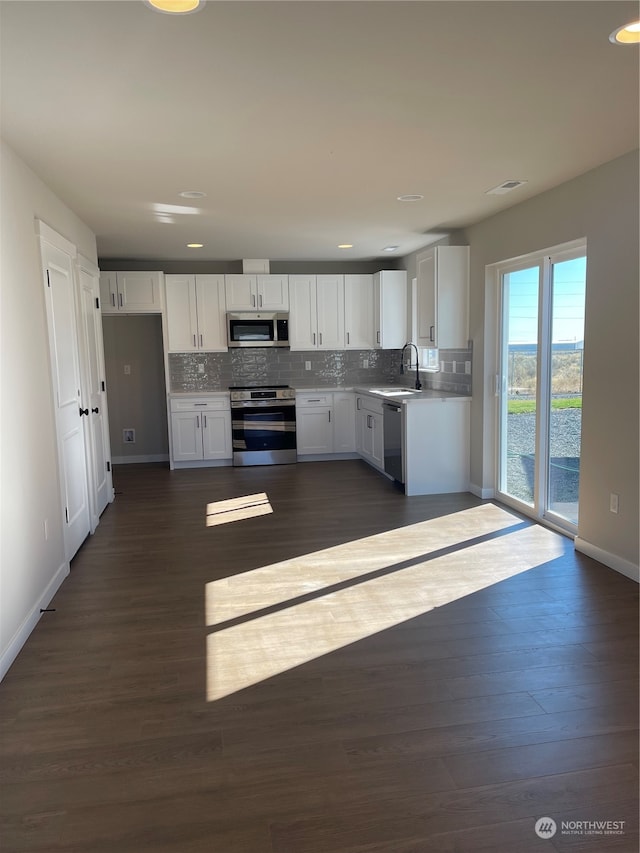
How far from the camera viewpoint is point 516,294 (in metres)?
5.08

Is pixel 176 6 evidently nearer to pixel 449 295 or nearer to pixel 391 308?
pixel 449 295

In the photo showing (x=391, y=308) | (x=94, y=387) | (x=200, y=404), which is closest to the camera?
(x=94, y=387)

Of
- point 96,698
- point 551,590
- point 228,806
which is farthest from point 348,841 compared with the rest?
point 551,590

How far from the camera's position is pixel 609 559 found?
3.82 m

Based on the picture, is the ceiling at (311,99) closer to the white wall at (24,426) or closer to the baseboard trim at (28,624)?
the white wall at (24,426)

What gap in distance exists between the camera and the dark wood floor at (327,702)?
6.06 feet

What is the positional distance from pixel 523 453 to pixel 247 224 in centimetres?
312

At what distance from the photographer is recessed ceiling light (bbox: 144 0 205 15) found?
1.88m

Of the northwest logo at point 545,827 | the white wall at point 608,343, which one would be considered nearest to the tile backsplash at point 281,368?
the white wall at point 608,343

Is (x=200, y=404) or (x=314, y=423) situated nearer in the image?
(x=200, y=404)

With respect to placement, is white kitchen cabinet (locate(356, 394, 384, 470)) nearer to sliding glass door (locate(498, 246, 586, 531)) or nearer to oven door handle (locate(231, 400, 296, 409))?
oven door handle (locate(231, 400, 296, 409))

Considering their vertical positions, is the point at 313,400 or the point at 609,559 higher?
the point at 313,400

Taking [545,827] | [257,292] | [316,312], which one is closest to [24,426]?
[545,827]

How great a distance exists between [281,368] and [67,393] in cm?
Result: 397
